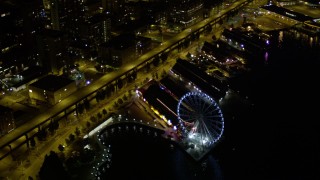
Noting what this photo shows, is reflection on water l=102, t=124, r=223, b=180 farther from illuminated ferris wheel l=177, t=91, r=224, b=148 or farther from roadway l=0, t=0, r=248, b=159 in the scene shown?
roadway l=0, t=0, r=248, b=159

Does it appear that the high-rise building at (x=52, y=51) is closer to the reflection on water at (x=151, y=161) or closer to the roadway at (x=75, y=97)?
the roadway at (x=75, y=97)

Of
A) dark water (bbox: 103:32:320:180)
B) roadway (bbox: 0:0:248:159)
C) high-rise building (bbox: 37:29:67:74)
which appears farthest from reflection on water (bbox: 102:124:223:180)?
high-rise building (bbox: 37:29:67:74)

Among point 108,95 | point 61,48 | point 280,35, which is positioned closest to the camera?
point 108,95

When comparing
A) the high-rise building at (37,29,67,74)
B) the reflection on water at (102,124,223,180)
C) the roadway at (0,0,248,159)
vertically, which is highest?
the high-rise building at (37,29,67,74)

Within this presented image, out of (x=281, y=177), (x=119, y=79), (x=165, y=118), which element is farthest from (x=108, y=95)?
(x=281, y=177)

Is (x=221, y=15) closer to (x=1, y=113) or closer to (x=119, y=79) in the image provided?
(x=119, y=79)

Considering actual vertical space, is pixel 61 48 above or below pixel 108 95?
above
